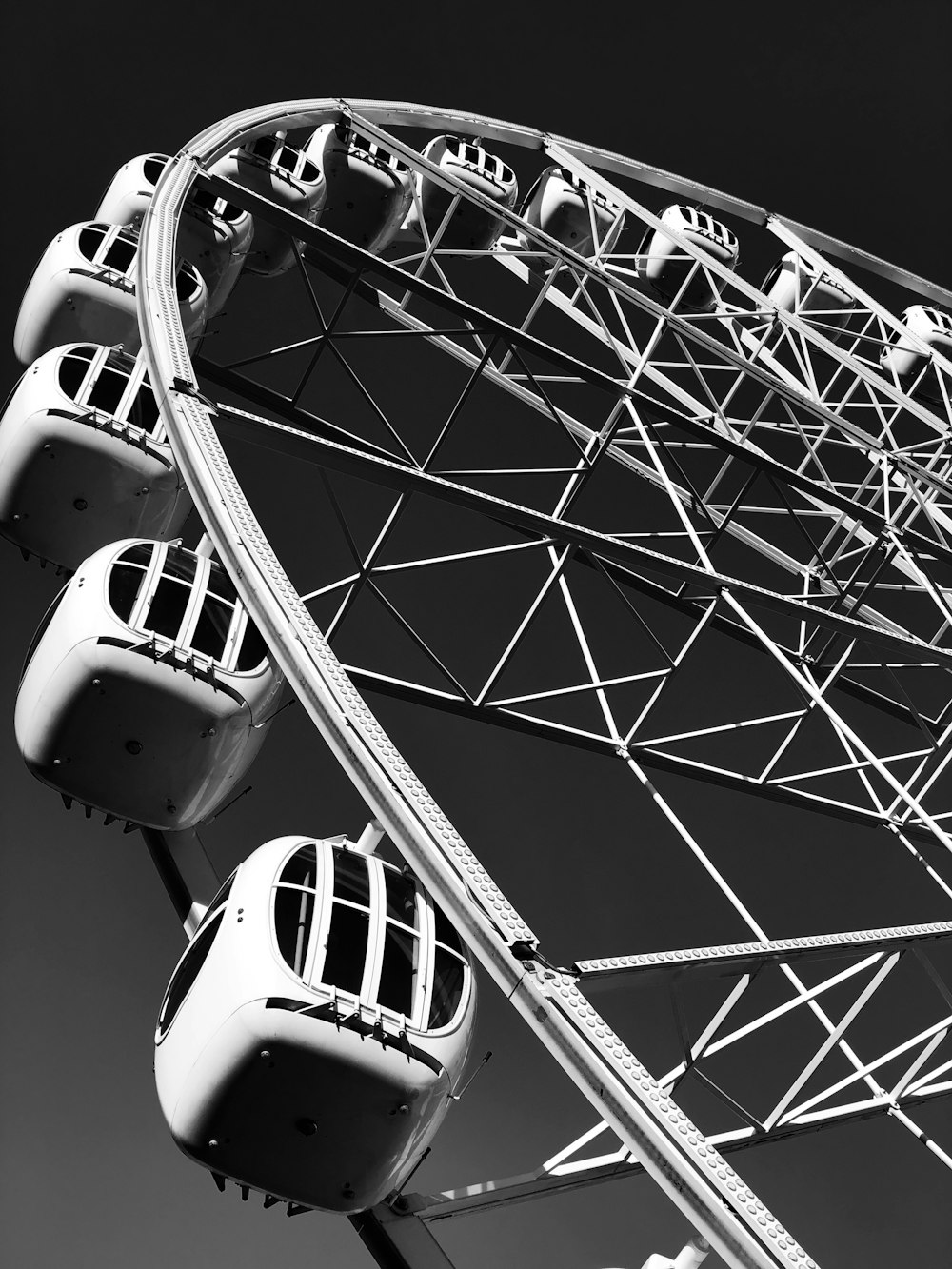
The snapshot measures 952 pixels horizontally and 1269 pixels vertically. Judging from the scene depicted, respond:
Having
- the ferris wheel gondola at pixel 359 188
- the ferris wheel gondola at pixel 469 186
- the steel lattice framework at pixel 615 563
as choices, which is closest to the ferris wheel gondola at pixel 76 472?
the steel lattice framework at pixel 615 563

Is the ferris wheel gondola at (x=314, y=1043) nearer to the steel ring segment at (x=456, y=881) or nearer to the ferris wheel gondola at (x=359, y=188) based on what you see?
the steel ring segment at (x=456, y=881)

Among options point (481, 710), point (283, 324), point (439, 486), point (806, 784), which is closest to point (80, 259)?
point (439, 486)

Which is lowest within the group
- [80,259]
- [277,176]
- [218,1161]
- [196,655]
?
[218,1161]

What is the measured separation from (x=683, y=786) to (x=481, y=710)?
60.2ft

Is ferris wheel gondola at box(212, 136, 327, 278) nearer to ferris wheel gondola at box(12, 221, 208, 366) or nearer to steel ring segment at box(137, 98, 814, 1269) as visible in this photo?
ferris wheel gondola at box(12, 221, 208, 366)

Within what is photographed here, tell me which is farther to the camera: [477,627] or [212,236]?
[477,627]

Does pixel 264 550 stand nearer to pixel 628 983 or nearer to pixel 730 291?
pixel 628 983

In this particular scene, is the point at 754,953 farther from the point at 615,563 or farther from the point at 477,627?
the point at 477,627

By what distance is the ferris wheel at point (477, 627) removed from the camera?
730 centimetres

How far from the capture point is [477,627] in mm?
30172

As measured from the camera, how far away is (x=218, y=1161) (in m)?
7.29

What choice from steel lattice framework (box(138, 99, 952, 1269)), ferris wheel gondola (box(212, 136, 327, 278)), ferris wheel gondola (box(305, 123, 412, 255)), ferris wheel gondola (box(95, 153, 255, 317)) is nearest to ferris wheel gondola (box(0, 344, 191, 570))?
steel lattice framework (box(138, 99, 952, 1269))

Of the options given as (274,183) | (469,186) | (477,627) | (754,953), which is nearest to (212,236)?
(274,183)

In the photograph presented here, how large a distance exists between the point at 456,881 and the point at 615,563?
8.61 metres
